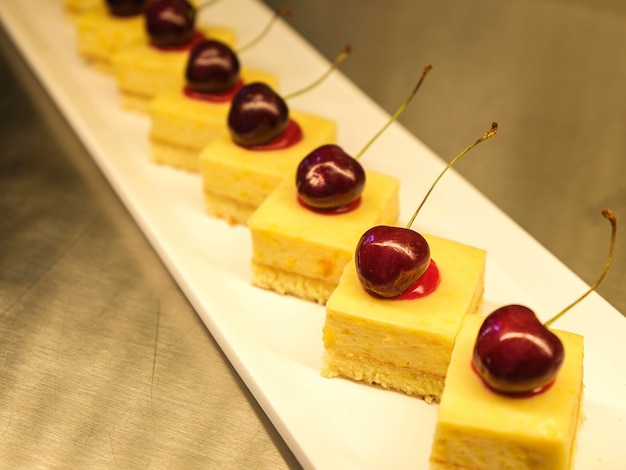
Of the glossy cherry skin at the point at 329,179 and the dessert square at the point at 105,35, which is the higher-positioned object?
Answer: the glossy cherry skin at the point at 329,179

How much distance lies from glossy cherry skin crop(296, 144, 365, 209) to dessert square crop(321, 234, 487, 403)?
0.83 feet

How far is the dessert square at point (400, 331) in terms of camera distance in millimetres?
2191

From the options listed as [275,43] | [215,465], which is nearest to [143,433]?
[215,465]

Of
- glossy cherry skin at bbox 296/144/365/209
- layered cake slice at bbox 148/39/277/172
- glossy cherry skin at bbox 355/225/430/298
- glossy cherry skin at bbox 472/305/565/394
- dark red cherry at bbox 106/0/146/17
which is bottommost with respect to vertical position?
dark red cherry at bbox 106/0/146/17

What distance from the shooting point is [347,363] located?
2.33 meters

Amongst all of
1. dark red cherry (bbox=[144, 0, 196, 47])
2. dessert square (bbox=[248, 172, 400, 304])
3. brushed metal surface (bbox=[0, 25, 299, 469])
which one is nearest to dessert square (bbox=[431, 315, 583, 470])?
brushed metal surface (bbox=[0, 25, 299, 469])

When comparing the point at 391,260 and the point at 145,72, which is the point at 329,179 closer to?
the point at 391,260

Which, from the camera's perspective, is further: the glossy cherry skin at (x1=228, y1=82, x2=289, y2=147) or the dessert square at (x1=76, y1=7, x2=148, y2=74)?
the dessert square at (x1=76, y1=7, x2=148, y2=74)

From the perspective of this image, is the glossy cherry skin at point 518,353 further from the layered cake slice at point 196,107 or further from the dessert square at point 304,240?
the layered cake slice at point 196,107

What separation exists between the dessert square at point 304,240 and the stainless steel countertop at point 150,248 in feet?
0.95

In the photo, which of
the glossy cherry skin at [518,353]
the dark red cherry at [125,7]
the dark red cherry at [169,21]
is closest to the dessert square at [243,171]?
the dark red cherry at [169,21]

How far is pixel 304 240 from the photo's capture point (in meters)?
2.51

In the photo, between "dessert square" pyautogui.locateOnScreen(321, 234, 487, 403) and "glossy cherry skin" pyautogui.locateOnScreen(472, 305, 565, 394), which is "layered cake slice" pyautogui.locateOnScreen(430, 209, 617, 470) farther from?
"dessert square" pyautogui.locateOnScreen(321, 234, 487, 403)

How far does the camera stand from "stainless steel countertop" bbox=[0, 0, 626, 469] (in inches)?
87.8
